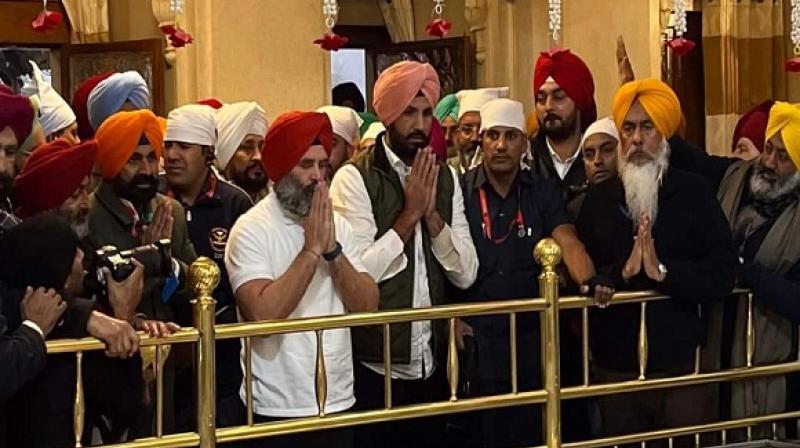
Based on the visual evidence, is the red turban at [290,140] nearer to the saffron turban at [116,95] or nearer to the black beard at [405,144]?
the black beard at [405,144]

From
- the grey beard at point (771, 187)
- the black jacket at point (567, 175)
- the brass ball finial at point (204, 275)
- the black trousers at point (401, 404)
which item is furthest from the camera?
the black jacket at point (567, 175)

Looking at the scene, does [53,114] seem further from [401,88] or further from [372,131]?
[372,131]

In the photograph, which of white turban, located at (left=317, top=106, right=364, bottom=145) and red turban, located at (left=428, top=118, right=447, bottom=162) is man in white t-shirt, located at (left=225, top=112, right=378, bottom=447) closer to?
red turban, located at (left=428, top=118, right=447, bottom=162)

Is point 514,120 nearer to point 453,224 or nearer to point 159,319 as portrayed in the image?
point 453,224

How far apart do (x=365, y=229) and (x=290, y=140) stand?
1.67 feet

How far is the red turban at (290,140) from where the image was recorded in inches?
176

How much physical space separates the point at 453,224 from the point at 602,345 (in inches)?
27.3

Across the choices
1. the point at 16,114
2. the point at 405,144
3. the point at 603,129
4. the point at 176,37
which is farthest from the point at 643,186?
the point at 176,37

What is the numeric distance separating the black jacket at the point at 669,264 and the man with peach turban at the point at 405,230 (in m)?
0.52

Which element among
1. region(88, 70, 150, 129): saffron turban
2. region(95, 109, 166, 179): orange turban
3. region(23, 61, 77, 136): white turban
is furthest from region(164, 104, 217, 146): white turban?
region(95, 109, 166, 179): orange turban

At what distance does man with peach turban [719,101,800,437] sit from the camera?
5152 millimetres

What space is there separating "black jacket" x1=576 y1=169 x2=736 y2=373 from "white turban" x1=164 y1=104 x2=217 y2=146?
154 cm

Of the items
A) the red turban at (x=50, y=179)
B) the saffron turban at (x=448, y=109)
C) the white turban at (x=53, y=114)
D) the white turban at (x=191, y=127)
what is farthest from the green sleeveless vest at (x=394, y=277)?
the saffron turban at (x=448, y=109)

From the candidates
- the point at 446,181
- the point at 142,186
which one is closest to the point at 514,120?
the point at 446,181
